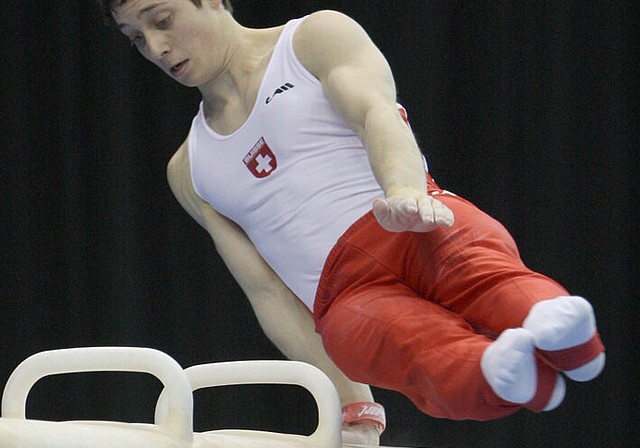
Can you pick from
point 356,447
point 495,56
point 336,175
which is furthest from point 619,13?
point 356,447

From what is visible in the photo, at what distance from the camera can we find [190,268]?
3.06m

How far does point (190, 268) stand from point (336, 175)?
4.76 ft

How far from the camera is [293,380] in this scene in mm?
1387

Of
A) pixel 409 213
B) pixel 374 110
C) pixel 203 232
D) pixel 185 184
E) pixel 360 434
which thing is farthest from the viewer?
pixel 203 232

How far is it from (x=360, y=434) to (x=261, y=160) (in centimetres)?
55

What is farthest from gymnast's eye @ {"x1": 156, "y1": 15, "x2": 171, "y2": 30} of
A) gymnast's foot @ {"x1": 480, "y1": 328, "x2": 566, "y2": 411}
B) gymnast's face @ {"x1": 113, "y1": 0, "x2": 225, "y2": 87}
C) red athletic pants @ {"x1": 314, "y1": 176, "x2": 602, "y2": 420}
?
gymnast's foot @ {"x1": 480, "y1": 328, "x2": 566, "y2": 411}

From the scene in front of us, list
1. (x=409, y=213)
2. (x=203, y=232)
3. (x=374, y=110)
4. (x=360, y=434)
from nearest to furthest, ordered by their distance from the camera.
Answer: (x=409, y=213)
(x=374, y=110)
(x=360, y=434)
(x=203, y=232)

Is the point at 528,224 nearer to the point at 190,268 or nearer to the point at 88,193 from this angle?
the point at 190,268

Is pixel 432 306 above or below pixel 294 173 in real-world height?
below

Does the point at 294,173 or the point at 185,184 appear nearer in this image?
the point at 294,173

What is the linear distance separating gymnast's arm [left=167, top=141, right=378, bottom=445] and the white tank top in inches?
2.3

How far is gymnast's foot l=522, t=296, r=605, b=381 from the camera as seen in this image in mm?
1106

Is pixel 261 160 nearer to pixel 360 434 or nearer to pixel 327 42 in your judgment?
pixel 327 42

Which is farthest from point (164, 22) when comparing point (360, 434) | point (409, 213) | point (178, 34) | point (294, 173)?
point (360, 434)
